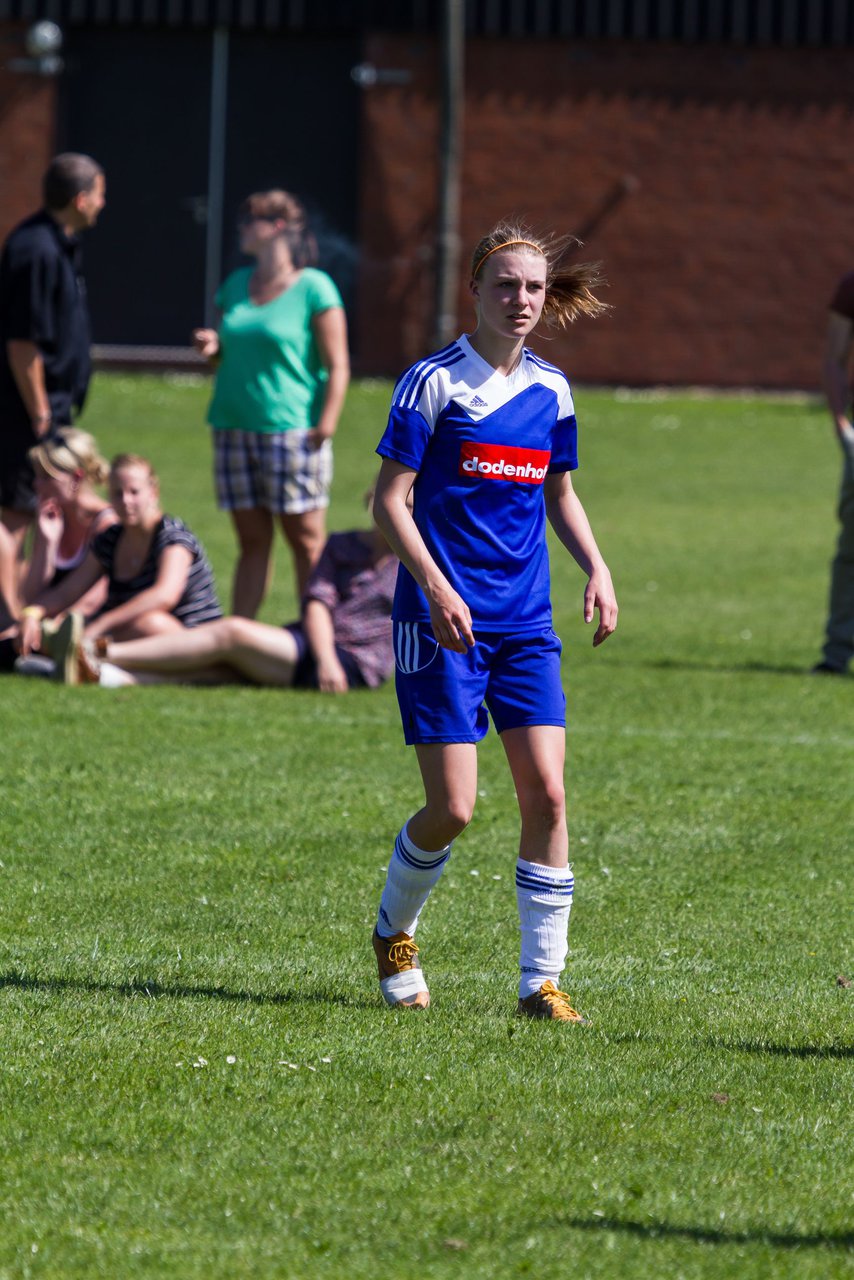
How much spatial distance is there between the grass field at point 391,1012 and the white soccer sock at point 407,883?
0.70ft

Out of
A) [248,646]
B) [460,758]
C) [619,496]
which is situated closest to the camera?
[460,758]

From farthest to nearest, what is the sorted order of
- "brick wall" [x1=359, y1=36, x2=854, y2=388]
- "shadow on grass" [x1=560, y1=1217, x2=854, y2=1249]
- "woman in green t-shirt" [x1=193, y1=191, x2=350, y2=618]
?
"brick wall" [x1=359, y1=36, x2=854, y2=388] < "woman in green t-shirt" [x1=193, y1=191, x2=350, y2=618] < "shadow on grass" [x1=560, y1=1217, x2=854, y2=1249]

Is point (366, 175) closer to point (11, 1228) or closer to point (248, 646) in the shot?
point (248, 646)

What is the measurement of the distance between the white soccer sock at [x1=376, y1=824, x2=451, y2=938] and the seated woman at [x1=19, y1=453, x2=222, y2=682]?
4.50m

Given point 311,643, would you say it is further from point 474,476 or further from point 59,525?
point 474,476

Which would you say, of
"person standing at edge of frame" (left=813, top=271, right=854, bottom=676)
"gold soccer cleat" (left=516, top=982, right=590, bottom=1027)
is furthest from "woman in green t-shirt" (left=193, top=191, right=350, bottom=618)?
"gold soccer cleat" (left=516, top=982, right=590, bottom=1027)

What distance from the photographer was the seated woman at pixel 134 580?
30.1 feet

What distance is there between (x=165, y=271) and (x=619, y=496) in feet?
34.2

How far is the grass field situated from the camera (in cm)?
347

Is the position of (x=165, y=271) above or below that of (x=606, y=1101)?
below

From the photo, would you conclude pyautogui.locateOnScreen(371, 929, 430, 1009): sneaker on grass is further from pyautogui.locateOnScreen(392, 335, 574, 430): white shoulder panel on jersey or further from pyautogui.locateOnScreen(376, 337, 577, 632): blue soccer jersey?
pyautogui.locateOnScreen(392, 335, 574, 430): white shoulder panel on jersey

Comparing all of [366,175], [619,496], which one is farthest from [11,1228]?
[366,175]

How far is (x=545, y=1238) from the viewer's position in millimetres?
3424

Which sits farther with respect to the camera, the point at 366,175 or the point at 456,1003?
the point at 366,175
